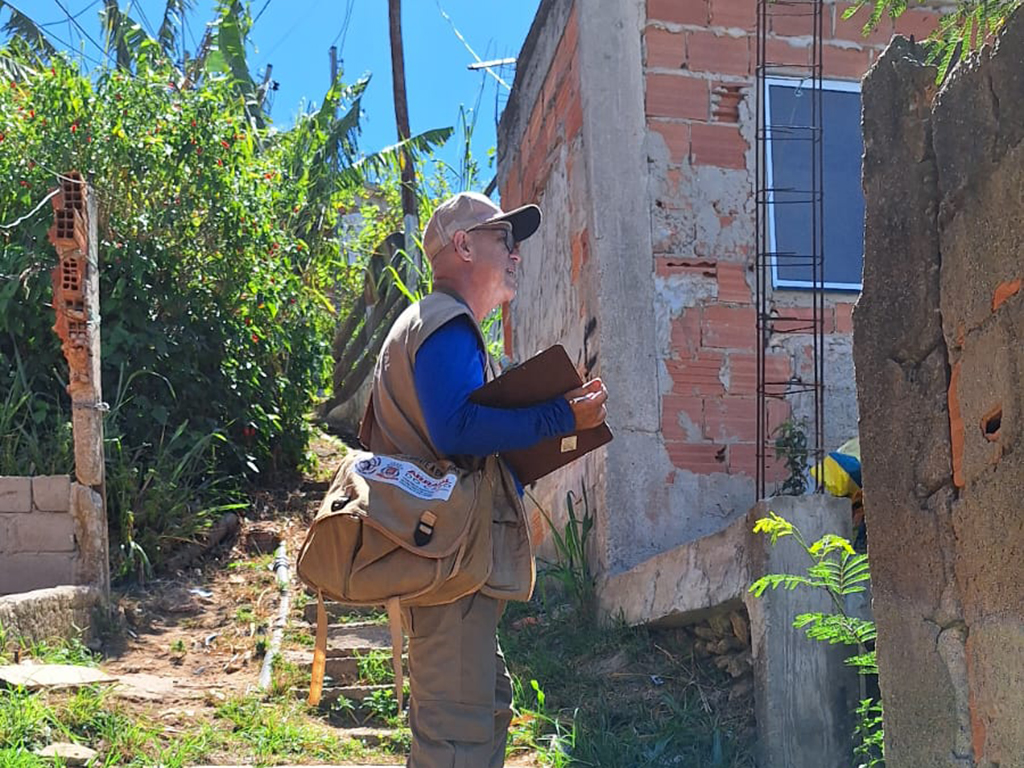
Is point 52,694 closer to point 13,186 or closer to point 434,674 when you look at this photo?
point 434,674

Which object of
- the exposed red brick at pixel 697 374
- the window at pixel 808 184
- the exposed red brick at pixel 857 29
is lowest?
the exposed red brick at pixel 697 374

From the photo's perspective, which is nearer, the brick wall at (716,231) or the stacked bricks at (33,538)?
the brick wall at (716,231)

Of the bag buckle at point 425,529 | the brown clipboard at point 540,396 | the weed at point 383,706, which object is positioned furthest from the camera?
the weed at point 383,706

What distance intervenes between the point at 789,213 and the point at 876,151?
3553mm

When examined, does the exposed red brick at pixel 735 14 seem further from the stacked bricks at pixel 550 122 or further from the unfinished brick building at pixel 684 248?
the stacked bricks at pixel 550 122

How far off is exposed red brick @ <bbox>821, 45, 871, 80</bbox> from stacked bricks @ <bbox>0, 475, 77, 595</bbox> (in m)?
4.72

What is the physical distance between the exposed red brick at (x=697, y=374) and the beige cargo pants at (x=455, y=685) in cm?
313

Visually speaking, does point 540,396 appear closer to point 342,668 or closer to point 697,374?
point 697,374

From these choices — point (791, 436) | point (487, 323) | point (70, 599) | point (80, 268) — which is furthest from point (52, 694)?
point (487, 323)

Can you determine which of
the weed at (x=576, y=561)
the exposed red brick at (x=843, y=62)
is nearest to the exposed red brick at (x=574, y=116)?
the exposed red brick at (x=843, y=62)

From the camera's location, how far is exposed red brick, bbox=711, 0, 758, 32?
5949mm

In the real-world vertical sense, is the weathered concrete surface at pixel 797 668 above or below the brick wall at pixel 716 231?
below

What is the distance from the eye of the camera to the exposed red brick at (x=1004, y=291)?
6.48 ft

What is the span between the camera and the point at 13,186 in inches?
336
